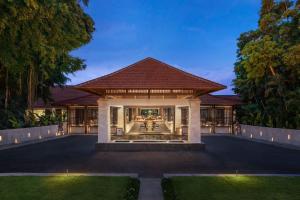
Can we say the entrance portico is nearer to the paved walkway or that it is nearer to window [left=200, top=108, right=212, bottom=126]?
the paved walkway

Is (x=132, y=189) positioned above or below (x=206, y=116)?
below

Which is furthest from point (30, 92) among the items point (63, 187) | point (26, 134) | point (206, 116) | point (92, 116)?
point (63, 187)

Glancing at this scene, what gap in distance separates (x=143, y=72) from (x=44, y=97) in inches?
677

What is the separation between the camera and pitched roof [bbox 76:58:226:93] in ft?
61.6

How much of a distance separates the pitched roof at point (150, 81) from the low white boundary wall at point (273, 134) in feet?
23.6

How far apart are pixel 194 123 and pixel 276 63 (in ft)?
30.5

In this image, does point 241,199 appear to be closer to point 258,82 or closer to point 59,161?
point 59,161

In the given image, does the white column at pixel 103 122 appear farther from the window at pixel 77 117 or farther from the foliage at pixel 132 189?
the window at pixel 77 117

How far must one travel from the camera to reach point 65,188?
923cm

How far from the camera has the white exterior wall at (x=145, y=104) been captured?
20.0 meters

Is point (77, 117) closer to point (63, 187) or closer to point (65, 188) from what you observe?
point (63, 187)

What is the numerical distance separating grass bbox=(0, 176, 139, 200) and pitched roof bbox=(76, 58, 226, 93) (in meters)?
8.72

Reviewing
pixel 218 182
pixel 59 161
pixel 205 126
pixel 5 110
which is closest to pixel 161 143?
pixel 59 161

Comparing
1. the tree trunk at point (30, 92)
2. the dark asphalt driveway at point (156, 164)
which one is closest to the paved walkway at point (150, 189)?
the dark asphalt driveway at point (156, 164)
